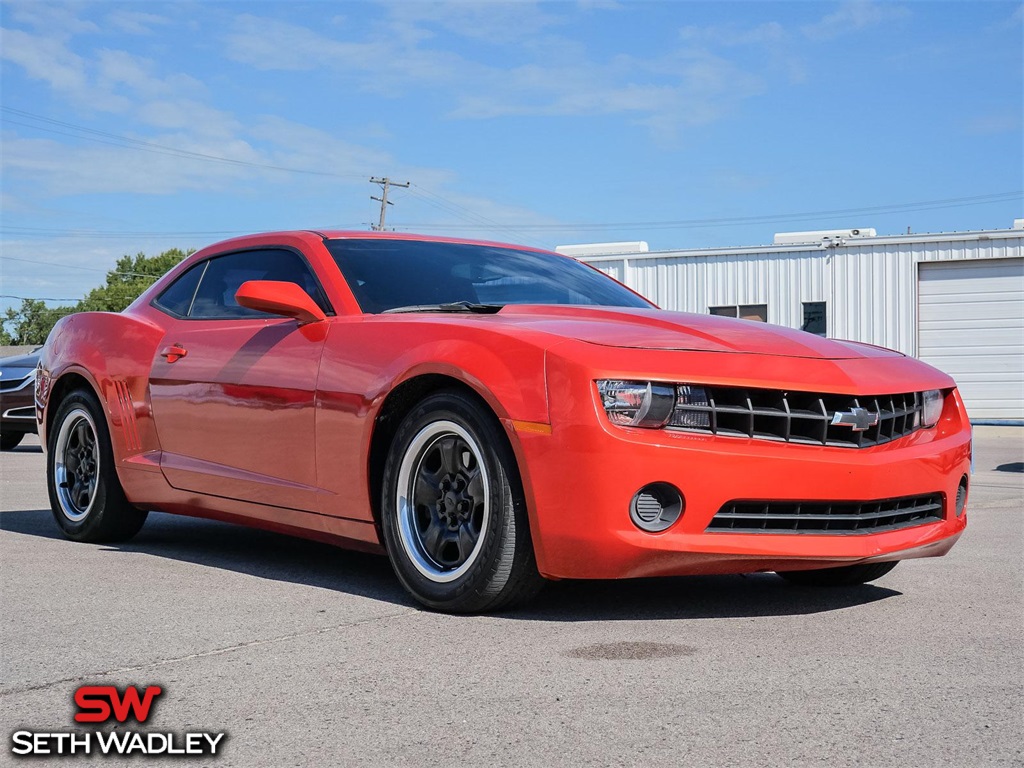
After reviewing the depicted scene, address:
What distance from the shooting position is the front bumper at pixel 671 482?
384 centimetres

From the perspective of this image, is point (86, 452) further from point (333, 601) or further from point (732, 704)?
point (732, 704)

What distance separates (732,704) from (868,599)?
1787 millimetres

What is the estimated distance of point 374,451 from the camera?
179 inches

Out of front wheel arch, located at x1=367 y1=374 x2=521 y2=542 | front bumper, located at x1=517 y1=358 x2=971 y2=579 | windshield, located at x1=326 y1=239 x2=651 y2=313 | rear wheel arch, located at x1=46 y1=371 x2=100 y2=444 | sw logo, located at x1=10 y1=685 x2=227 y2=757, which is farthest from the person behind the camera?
rear wheel arch, located at x1=46 y1=371 x2=100 y2=444

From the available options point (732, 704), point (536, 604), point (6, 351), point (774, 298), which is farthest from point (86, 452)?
point (6, 351)

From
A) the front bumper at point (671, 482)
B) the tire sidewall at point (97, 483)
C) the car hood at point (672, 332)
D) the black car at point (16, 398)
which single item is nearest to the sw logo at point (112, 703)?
the front bumper at point (671, 482)

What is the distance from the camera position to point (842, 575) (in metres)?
4.91

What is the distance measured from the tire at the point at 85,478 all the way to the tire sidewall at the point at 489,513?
2.20 meters

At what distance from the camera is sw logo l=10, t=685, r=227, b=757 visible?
2682 millimetres

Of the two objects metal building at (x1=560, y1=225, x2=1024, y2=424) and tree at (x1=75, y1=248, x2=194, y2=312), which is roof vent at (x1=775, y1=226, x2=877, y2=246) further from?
tree at (x1=75, y1=248, x2=194, y2=312)

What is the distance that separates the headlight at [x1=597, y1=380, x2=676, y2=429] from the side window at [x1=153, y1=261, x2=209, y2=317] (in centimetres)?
275

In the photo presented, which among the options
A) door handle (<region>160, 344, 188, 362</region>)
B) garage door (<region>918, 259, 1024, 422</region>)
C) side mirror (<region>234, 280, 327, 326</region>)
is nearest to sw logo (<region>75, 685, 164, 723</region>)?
side mirror (<region>234, 280, 327, 326</region>)

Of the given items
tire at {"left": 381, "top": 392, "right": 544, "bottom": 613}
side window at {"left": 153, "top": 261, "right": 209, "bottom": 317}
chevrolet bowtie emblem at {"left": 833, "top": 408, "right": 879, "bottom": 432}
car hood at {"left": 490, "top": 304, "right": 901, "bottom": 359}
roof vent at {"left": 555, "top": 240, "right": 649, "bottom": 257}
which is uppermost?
roof vent at {"left": 555, "top": 240, "right": 649, "bottom": 257}

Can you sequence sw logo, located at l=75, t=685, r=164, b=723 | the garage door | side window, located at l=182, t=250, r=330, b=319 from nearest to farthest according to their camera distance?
1. sw logo, located at l=75, t=685, r=164, b=723
2. side window, located at l=182, t=250, r=330, b=319
3. the garage door
